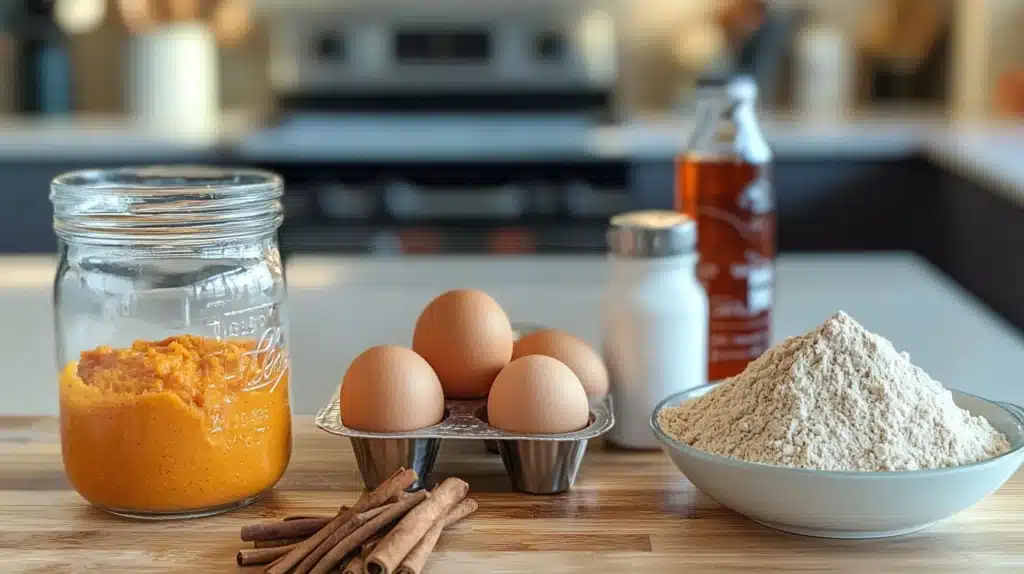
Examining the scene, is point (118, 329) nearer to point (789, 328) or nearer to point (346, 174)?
point (789, 328)

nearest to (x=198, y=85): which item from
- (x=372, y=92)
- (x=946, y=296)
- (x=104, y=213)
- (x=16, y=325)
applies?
(x=372, y=92)

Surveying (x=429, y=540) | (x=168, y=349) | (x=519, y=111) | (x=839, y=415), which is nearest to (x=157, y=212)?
(x=168, y=349)

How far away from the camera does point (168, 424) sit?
900mm

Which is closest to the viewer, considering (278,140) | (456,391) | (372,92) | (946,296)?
(456,391)

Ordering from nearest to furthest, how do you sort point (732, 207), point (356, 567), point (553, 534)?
1. point (356, 567)
2. point (553, 534)
3. point (732, 207)

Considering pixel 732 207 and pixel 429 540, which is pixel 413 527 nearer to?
pixel 429 540

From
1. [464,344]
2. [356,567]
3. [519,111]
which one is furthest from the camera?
[519,111]

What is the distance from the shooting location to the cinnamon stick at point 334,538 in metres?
0.81

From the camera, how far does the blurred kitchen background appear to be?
122 inches

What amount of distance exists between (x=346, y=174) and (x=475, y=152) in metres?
0.35

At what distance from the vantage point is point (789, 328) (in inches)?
61.6

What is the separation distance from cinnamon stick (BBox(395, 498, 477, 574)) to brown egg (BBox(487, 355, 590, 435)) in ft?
0.23

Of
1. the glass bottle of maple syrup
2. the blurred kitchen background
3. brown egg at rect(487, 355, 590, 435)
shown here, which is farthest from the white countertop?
the blurred kitchen background

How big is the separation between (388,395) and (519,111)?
8.69ft
